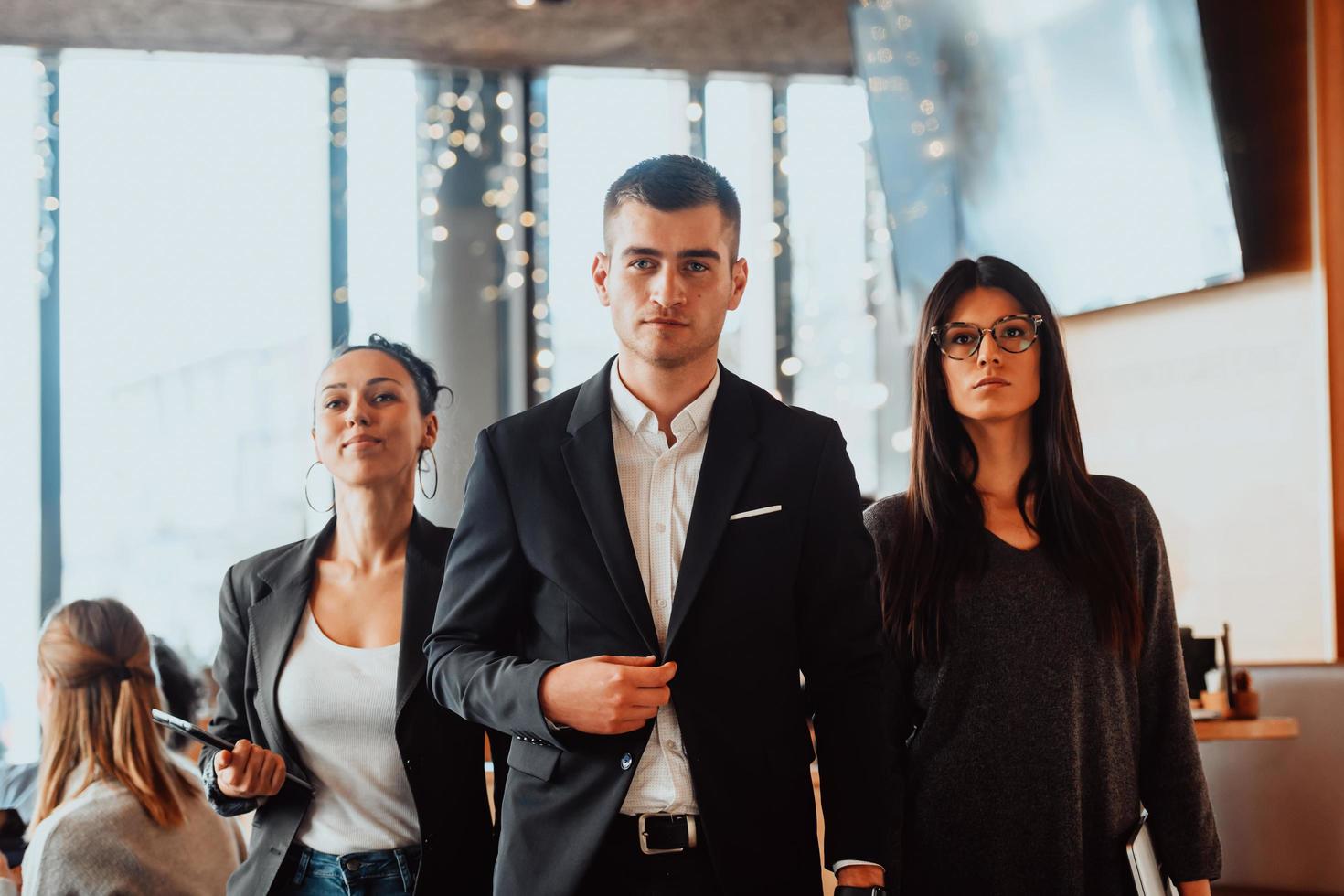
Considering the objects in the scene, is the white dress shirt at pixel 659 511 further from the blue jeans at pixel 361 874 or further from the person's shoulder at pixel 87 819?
the person's shoulder at pixel 87 819

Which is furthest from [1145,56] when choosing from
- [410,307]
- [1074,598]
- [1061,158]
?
[410,307]

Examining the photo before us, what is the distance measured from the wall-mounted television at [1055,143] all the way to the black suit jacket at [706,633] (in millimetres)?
3064

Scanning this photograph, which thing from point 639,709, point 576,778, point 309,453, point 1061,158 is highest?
point 1061,158

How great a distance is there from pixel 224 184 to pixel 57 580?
2014 mm

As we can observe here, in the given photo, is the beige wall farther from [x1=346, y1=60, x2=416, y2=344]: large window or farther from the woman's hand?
the woman's hand

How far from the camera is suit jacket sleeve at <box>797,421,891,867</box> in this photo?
5.55 ft

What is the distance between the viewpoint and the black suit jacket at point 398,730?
78.2 inches

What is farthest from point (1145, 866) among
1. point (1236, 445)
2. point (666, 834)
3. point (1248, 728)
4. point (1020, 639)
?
point (1236, 445)

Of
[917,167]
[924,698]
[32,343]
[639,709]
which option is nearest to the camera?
[639,709]

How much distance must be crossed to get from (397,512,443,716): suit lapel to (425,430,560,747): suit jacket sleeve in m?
0.26

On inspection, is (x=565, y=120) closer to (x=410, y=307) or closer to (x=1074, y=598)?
(x=410, y=307)

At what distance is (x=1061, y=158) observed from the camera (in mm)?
4863

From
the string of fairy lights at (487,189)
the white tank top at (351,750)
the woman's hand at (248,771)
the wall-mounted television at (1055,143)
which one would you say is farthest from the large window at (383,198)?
the woman's hand at (248,771)

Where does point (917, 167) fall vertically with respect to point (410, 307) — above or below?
above
